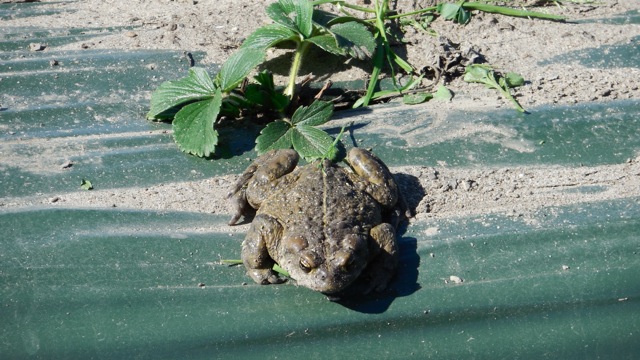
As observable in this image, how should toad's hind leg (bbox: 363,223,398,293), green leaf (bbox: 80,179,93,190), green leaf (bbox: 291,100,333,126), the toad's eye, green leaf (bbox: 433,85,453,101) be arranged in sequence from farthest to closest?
green leaf (bbox: 433,85,453,101) → green leaf (bbox: 291,100,333,126) → green leaf (bbox: 80,179,93,190) → toad's hind leg (bbox: 363,223,398,293) → the toad's eye

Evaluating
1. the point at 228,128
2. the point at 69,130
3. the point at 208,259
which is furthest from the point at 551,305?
the point at 69,130

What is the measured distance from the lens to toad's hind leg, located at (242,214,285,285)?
12.2 feet

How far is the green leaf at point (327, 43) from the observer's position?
4.79 m

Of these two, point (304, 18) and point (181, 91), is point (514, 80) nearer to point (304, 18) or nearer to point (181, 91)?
point (304, 18)

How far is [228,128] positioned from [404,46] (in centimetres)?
139

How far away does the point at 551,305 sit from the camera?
3.60 m

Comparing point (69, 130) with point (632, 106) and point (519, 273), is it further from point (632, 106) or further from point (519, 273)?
point (632, 106)

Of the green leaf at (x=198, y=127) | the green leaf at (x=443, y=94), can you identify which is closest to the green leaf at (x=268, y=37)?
the green leaf at (x=198, y=127)

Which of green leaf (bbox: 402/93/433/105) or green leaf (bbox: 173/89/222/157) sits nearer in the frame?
green leaf (bbox: 173/89/222/157)

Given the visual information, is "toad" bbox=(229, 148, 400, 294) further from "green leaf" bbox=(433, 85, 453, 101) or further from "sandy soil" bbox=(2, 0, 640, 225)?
"green leaf" bbox=(433, 85, 453, 101)

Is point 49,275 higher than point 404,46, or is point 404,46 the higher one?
point 404,46

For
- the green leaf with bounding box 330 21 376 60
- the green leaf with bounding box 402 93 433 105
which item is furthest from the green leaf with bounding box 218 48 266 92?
the green leaf with bounding box 402 93 433 105

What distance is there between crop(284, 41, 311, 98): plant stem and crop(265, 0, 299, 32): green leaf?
19cm

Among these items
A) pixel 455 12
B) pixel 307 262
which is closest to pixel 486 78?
pixel 455 12
